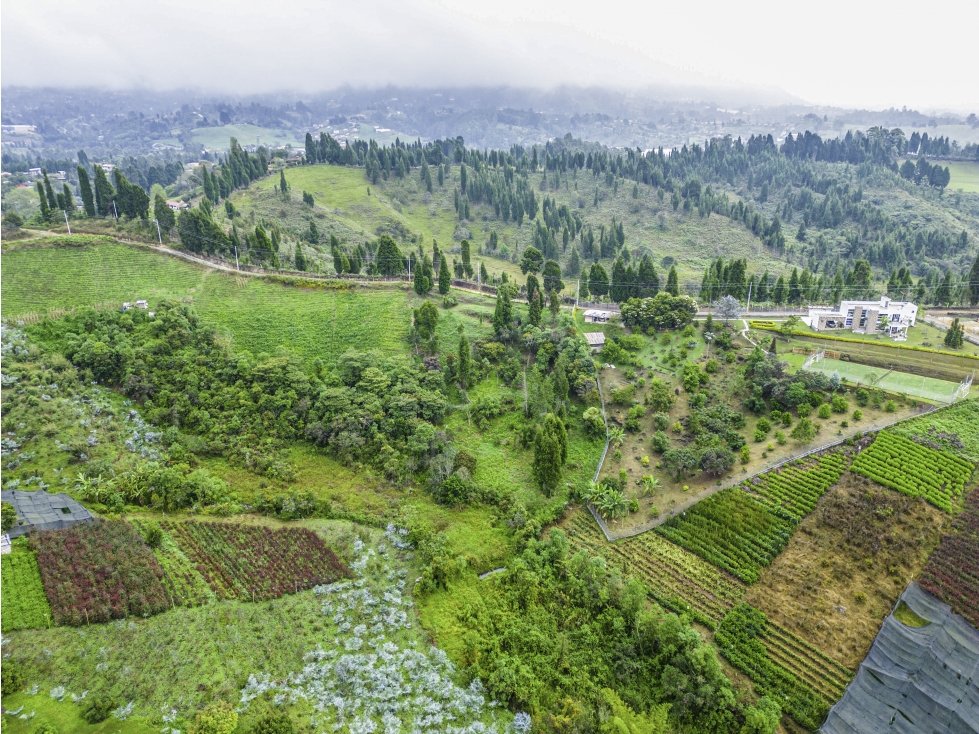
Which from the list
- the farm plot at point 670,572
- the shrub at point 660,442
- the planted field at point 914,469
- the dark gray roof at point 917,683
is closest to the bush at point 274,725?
the farm plot at point 670,572

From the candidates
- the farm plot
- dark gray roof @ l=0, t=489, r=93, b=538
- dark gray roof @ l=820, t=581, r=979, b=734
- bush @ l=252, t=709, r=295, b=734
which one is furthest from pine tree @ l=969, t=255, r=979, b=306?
dark gray roof @ l=0, t=489, r=93, b=538

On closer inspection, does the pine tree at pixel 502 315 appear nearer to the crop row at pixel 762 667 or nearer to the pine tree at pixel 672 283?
the pine tree at pixel 672 283

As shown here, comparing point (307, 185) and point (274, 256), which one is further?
point (307, 185)

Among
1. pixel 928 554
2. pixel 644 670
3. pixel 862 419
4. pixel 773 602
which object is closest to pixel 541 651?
pixel 644 670

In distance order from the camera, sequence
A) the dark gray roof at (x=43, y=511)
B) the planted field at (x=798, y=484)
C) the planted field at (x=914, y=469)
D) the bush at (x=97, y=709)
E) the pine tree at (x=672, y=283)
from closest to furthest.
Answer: the bush at (x=97, y=709) → the dark gray roof at (x=43, y=511) → the planted field at (x=914, y=469) → the planted field at (x=798, y=484) → the pine tree at (x=672, y=283)

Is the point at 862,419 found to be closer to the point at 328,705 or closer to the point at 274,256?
the point at 328,705
